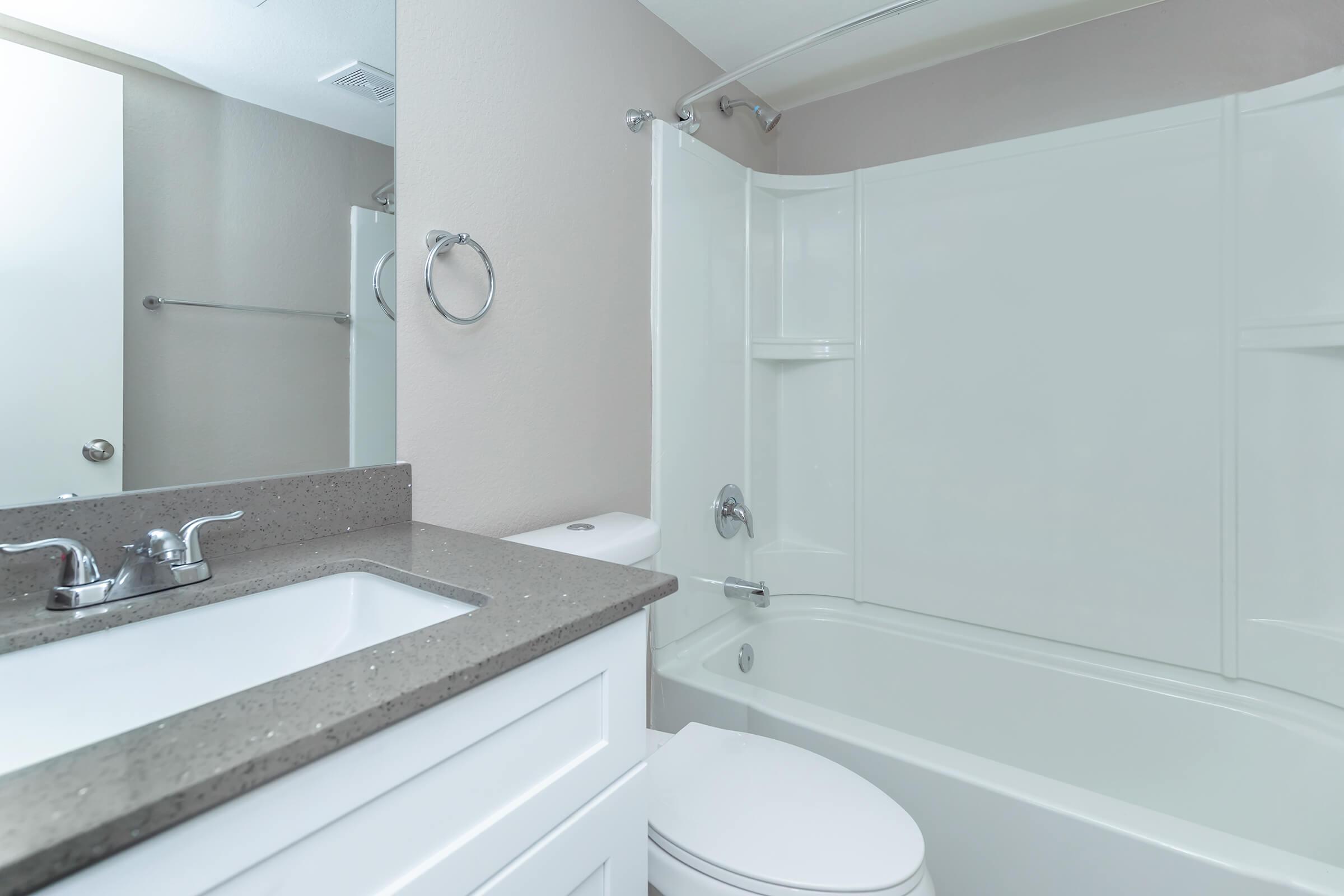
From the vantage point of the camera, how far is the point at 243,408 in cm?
102

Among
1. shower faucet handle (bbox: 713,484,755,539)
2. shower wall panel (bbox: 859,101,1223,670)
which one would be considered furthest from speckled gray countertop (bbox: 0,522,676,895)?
shower wall panel (bbox: 859,101,1223,670)

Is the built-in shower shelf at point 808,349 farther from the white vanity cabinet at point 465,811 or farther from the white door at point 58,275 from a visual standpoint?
the white door at point 58,275

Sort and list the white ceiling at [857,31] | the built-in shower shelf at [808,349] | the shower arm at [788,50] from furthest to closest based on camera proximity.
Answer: the built-in shower shelf at [808,349] → the white ceiling at [857,31] → the shower arm at [788,50]

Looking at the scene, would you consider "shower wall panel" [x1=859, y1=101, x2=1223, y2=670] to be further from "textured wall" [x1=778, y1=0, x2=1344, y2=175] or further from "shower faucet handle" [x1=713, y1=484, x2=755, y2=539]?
"shower faucet handle" [x1=713, y1=484, x2=755, y2=539]

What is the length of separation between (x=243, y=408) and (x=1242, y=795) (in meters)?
2.30

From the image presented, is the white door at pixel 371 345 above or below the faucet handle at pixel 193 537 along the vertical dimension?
above

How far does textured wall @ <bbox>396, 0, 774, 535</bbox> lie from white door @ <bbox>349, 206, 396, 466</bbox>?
22 millimetres

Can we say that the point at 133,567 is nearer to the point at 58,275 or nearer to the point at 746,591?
the point at 58,275

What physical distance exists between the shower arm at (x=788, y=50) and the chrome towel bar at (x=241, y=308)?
119cm

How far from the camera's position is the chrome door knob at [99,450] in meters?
0.86

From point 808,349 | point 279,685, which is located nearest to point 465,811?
point 279,685

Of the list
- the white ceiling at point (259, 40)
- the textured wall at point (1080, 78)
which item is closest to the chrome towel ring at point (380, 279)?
the white ceiling at point (259, 40)

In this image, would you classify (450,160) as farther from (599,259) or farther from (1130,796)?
(1130,796)

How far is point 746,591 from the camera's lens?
2090 mm
